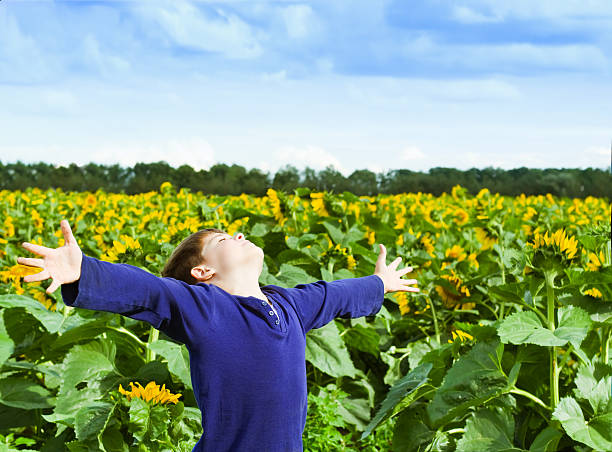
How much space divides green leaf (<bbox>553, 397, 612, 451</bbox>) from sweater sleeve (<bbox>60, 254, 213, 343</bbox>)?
1.18m

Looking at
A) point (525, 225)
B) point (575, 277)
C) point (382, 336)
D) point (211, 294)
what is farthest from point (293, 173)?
point (211, 294)

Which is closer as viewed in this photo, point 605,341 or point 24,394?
point 605,341

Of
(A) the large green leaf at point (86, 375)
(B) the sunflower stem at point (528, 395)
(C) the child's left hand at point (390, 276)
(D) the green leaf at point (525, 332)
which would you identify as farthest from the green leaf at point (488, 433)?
(A) the large green leaf at point (86, 375)

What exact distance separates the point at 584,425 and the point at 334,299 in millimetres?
901

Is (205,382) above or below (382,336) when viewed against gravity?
above

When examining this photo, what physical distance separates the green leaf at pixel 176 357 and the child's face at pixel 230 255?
656 mm

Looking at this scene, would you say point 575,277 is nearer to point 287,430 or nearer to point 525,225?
point 287,430

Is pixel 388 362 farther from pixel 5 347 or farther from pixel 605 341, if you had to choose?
pixel 5 347

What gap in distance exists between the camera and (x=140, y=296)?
1571 mm

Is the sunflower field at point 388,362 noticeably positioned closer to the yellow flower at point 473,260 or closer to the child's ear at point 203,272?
the yellow flower at point 473,260

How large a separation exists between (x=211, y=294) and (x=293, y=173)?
26.1ft

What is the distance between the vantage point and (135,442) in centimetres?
193

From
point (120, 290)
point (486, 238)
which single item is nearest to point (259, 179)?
point (486, 238)

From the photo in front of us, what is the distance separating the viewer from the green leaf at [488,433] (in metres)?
2.30
